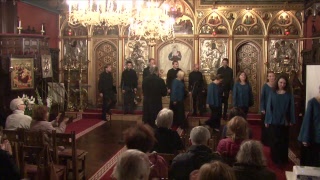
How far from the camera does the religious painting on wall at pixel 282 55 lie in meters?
15.3

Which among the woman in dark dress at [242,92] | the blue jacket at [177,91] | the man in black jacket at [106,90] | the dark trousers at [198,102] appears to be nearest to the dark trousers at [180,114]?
the blue jacket at [177,91]

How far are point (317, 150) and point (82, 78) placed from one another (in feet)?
Answer: 35.6

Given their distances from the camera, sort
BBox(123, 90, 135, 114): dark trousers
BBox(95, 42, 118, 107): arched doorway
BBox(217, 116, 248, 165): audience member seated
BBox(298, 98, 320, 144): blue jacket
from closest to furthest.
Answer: BBox(217, 116, 248, 165): audience member seated, BBox(298, 98, 320, 144): blue jacket, BBox(123, 90, 135, 114): dark trousers, BBox(95, 42, 118, 107): arched doorway

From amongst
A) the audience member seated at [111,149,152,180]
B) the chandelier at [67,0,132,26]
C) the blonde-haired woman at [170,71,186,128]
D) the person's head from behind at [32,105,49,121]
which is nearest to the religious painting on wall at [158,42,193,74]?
the blonde-haired woman at [170,71,186,128]

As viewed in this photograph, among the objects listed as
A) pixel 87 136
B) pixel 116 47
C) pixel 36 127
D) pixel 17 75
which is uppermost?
pixel 116 47

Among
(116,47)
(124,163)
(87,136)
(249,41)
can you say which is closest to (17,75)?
(87,136)

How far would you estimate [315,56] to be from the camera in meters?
12.4

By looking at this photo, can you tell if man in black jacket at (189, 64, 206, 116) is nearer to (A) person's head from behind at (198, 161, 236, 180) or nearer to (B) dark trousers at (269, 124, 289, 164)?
(B) dark trousers at (269, 124, 289, 164)

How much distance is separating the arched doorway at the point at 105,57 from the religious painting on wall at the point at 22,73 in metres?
4.03

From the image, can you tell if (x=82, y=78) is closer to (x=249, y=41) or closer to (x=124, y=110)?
(x=124, y=110)

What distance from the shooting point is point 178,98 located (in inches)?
480

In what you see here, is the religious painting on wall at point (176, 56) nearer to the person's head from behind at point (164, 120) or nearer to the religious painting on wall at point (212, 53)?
the religious painting on wall at point (212, 53)

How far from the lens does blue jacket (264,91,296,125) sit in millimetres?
8328

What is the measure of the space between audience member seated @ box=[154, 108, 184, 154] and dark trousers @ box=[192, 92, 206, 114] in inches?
338
